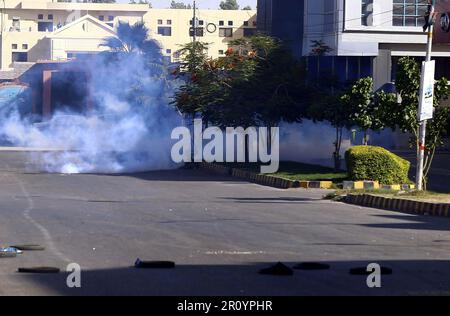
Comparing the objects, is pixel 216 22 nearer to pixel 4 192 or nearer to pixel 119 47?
pixel 119 47

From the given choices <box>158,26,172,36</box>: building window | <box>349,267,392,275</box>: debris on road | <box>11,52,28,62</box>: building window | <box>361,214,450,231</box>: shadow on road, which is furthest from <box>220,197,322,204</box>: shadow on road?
<box>158,26,172,36</box>: building window

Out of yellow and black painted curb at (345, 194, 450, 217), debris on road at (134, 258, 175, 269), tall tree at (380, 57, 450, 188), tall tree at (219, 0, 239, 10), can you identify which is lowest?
yellow and black painted curb at (345, 194, 450, 217)

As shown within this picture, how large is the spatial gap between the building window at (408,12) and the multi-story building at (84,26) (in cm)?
4418

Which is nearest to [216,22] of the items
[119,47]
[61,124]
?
[119,47]

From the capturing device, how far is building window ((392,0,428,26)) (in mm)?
55188

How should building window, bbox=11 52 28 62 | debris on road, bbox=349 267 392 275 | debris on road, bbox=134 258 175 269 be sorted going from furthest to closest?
building window, bbox=11 52 28 62, debris on road, bbox=134 258 175 269, debris on road, bbox=349 267 392 275

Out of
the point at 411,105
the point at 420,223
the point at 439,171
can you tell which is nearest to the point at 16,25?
the point at 439,171

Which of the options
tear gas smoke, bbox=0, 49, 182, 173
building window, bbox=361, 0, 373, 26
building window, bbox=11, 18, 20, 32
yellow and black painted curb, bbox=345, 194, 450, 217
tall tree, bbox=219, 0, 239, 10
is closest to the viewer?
yellow and black painted curb, bbox=345, 194, 450, 217

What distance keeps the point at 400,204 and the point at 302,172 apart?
12022mm

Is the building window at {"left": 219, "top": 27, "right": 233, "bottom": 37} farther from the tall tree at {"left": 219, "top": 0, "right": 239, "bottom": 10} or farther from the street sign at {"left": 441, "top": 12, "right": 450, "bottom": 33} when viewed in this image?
A: the street sign at {"left": 441, "top": 12, "right": 450, "bottom": 33}

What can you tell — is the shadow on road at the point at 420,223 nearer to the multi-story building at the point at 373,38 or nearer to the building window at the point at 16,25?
the multi-story building at the point at 373,38

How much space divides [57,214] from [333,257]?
862 cm

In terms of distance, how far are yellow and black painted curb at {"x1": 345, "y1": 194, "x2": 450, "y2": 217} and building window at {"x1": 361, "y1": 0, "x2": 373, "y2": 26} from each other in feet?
101

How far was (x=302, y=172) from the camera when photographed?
114 feet
